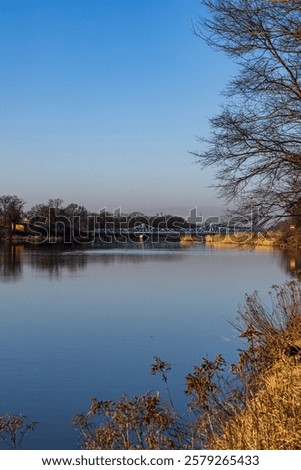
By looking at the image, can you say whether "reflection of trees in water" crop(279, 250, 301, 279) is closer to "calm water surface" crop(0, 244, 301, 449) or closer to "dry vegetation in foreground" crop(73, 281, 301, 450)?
"calm water surface" crop(0, 244, 301, 449)

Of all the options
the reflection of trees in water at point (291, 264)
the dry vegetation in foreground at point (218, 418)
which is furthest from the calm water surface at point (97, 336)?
the dry vegetation in foreground at point (218, 418)

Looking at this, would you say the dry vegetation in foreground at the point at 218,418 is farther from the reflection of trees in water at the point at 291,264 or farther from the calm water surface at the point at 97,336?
the reflection of trees in water at the point at 291,264

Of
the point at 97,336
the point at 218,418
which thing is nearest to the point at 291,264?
the point at 97,336

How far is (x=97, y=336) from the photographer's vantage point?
1419cm

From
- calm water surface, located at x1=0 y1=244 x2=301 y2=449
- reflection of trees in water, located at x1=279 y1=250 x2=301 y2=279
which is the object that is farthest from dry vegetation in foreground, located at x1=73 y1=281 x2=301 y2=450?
reflection of trees in water, located at x1=279 y1=250 x2=301 y2=279

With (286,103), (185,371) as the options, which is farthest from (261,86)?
(185,371)

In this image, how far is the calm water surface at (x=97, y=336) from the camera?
31.3ft

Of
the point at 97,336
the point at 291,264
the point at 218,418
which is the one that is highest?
the point at 218,418

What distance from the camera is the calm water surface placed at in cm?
955

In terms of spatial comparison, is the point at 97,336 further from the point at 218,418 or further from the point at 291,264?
the point at 291,264

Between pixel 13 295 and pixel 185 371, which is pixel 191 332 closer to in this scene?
pixel 185 371

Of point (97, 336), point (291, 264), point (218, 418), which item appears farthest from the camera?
point (291, 264)

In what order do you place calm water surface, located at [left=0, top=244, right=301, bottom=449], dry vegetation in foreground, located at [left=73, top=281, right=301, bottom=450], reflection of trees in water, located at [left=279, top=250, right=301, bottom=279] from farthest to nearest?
1. reflection of trees in water, located at [left=279, top=250, right=301, bottom=279]
2. calm water surface, located at [left=0, top=244, right=301, bottom=449]
3. dry vegetation in foreground, located at [left=73, top=281, right=301, bottom=450]
